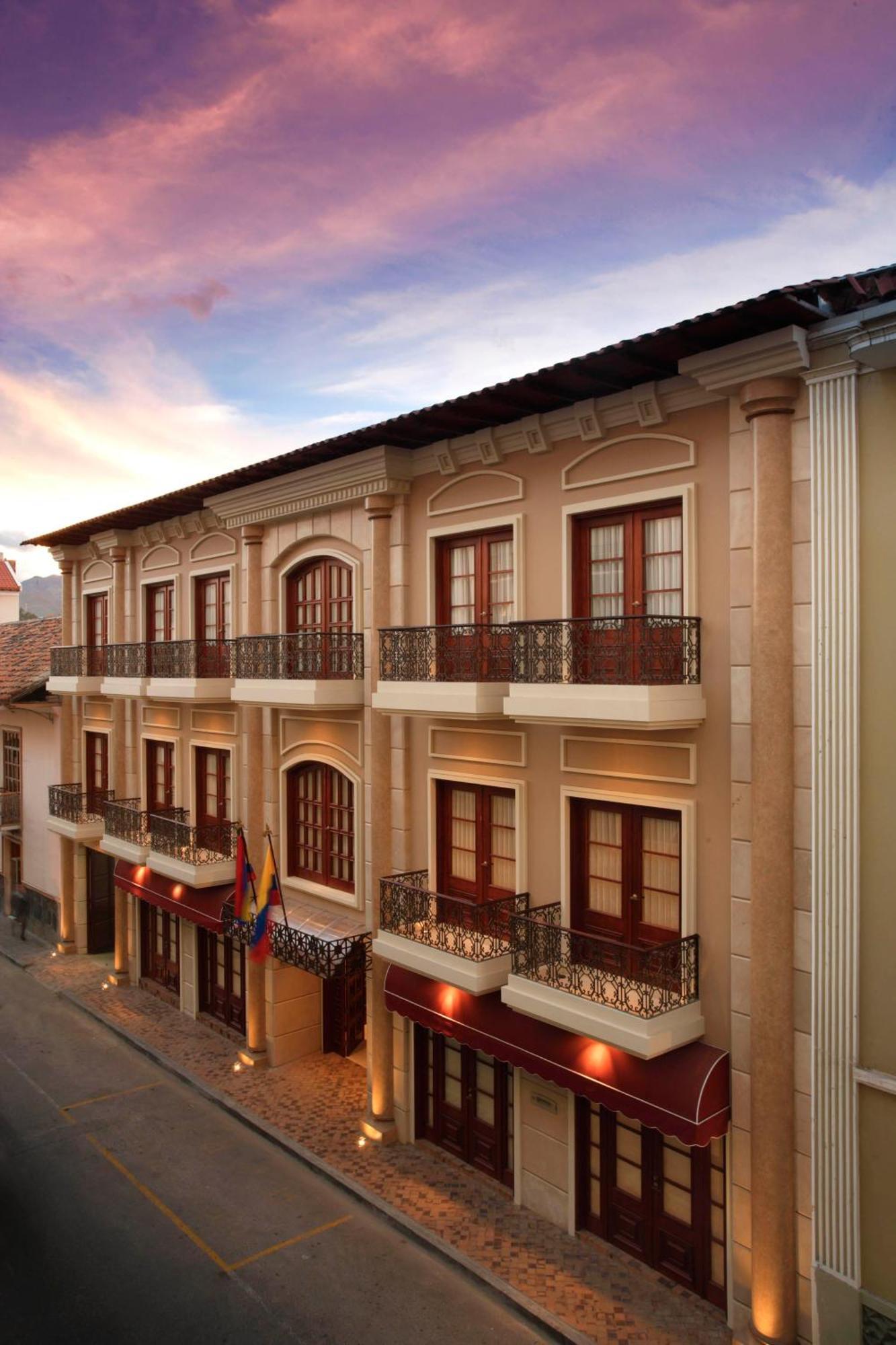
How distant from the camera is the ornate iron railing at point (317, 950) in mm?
14078

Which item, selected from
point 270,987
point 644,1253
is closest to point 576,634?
point 644,1253

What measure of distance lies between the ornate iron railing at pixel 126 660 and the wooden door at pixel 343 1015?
8.10 m

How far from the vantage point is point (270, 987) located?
1684 centimetres

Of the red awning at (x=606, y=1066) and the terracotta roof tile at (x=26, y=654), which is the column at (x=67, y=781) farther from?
the red awning at (x=606, y=1066)

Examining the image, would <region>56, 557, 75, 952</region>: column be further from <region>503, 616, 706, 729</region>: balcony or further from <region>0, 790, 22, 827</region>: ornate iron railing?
<region>503, 616, 706, 729</region>: balcony

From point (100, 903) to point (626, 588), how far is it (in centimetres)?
1956

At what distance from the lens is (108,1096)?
635 inches

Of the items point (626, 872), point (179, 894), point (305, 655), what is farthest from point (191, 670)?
point (626, 872)

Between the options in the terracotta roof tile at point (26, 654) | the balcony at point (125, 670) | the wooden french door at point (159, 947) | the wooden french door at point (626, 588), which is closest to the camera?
the wooden french door at point (626, 588)

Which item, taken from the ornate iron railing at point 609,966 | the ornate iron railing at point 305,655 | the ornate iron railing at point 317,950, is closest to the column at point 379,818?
the ornate iron railing at point 317,950

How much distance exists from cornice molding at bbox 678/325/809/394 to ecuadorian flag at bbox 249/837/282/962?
32.0 ft

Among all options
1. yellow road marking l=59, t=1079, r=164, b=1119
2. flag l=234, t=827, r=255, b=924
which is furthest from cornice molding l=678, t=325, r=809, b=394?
yellow road marking l=59, t=1079, r=164, b=1119

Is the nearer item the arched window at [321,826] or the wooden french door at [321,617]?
the wooden french door at [321,617]

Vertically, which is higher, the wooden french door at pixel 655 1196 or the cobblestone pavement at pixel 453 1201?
the wooden french door at pixel 655 1196
